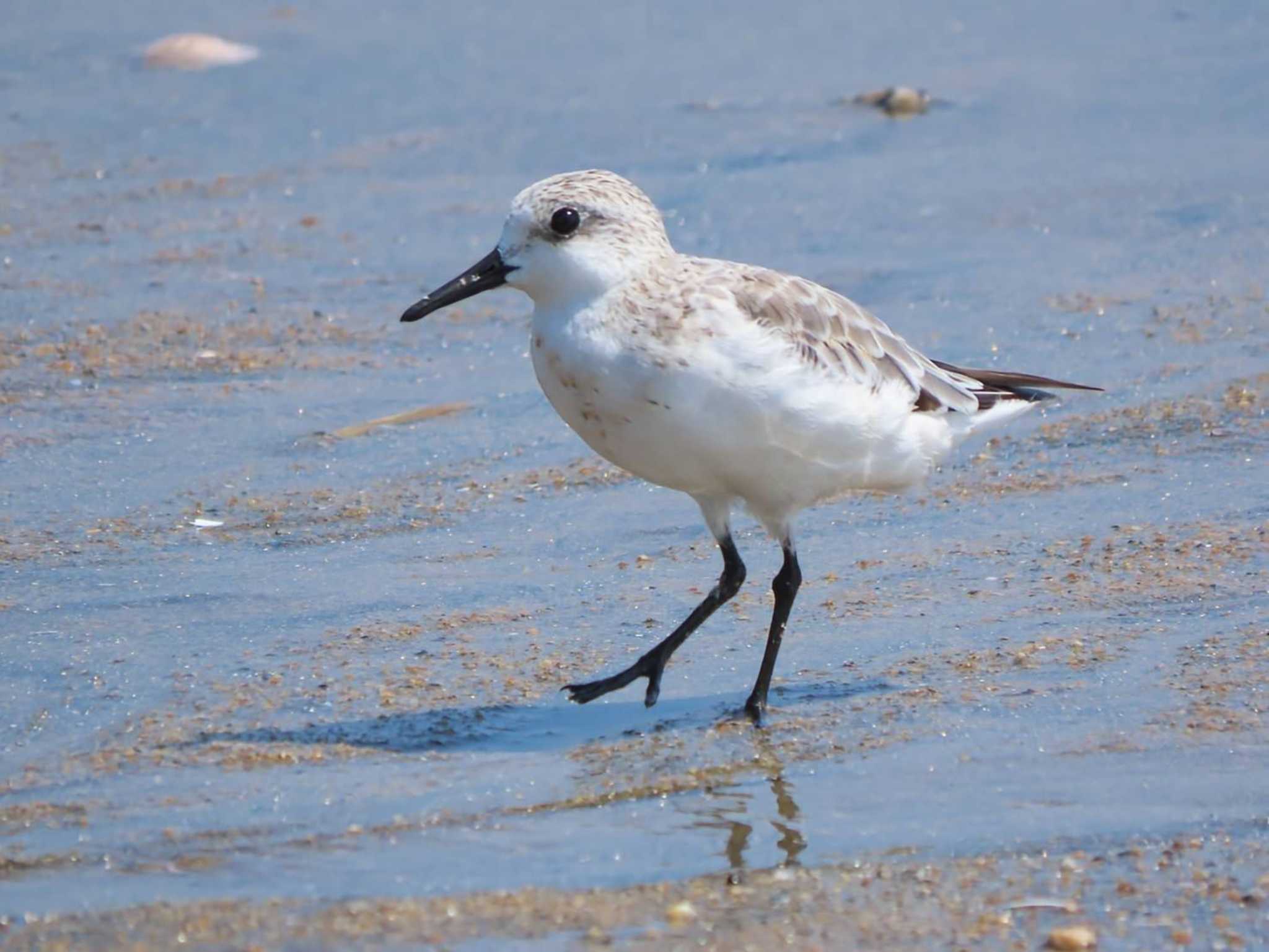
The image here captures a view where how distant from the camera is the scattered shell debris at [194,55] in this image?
12367mm

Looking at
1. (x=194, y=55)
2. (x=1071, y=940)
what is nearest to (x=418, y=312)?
(x=1071, y=940)

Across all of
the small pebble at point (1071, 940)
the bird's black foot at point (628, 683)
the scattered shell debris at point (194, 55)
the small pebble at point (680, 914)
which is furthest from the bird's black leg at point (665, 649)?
the scattered shell debris at point (194, 55)

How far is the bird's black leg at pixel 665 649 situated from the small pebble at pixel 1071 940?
166 centimetres

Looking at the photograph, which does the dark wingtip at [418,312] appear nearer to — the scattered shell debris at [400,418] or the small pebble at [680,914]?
the scattered shell debris at [400,418]

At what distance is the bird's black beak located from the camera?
17.0 feet

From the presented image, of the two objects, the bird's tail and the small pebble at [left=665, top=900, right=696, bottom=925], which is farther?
the bird's tail

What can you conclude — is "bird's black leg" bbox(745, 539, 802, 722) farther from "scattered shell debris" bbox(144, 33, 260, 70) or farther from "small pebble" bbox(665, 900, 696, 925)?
"scattered shell debris" bbox(144, 33, 260, 70)

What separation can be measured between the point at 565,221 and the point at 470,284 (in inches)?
13.6

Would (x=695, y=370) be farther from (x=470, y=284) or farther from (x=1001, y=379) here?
(x=1001, y=379)

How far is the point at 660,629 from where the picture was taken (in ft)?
18.7

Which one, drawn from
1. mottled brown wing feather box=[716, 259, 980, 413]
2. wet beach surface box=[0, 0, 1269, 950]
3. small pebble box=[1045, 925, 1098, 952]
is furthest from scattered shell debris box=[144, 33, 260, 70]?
small pebble box=[1045, 925, 1098, 952]

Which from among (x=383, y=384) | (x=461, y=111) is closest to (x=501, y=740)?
(x=383, y=384)

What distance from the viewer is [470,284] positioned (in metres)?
5.25

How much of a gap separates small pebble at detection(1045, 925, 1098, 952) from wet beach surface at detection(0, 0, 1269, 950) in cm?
4
